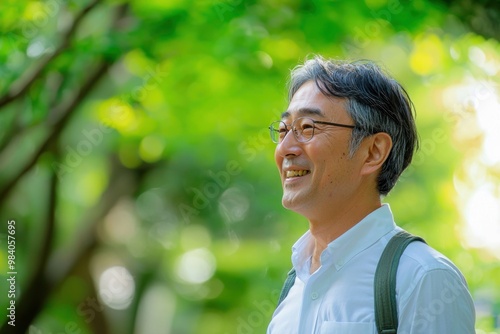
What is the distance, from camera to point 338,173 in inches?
76.0

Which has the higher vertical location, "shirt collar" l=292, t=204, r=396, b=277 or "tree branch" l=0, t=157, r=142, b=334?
"shirt collar" l=292, t=204, r=396, b=277

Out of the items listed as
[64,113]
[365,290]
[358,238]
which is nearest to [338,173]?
[358,238]

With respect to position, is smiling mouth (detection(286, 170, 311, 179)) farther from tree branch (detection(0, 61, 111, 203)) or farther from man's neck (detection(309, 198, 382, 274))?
tree branch (detection(0, 61, 111, 203))

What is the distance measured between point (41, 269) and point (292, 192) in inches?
A: 192

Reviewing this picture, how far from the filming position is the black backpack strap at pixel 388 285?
163 centimetres

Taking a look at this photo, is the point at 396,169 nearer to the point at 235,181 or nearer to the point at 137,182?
the point at 137,182

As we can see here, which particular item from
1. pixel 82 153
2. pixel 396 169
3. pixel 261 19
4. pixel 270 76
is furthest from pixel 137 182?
pixel 396 169

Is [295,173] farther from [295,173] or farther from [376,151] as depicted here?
Answer: [376,151]

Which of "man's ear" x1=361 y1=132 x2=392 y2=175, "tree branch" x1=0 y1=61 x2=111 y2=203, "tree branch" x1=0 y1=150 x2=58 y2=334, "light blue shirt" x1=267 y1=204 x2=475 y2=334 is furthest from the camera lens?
"tree branch" x1=0 y1=150 x2=58 y2=334

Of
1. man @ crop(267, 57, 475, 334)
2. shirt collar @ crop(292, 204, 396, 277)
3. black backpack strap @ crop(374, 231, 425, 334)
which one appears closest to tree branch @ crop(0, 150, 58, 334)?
man @ crop(267, 57, 475, 334)

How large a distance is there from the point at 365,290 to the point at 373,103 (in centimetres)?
47

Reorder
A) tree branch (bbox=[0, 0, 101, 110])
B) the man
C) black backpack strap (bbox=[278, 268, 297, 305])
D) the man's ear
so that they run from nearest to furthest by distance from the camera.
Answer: the man < the man's ear < black backpack strap (bbox=[278, 268, 297, 305]) < tree branch (bbox=[0, 0, 101, 110])

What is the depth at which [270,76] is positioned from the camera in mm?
5219

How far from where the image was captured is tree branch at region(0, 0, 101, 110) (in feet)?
14.9
